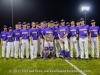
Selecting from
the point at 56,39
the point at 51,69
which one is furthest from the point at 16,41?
the point at 51,69

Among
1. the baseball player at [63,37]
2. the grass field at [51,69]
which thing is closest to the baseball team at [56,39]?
the baseball player at [63,37]

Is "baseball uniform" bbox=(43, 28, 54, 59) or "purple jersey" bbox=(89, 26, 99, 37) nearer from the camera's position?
"purple jersey" bbox=(89, 26, 99, 37)

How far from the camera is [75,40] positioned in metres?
12.5

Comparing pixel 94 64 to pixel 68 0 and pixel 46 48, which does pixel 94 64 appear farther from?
pixel 68 0

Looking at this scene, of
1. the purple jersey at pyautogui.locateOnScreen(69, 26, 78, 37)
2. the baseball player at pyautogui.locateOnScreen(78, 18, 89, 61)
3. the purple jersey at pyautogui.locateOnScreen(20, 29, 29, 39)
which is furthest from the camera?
the purple jersey at pyautogui.locateOnScreen(20, 29, 29, 39)

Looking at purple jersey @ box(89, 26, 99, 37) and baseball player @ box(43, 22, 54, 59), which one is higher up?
purple jersey @ box(89, 26, 99, 37)

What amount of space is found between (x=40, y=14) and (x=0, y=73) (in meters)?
26.6

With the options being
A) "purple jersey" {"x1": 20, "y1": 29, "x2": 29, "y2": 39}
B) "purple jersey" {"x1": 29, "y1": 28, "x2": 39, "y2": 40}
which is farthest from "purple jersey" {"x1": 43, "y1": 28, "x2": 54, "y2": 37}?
"purple jersey" {"x1": 20, "y1": 29, "x2": 29, "y2": 39}

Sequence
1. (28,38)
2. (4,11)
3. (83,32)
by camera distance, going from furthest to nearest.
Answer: (4,11), (28,38), (83,32)

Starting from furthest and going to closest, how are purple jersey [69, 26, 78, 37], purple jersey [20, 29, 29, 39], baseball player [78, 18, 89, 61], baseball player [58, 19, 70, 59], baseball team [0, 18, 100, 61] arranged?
purple jersey [20, 29, 29, 39] → purple jersey [69, 26, 78, 37] → baseball player [58, 19, 70, 59] → baseball team [0, 18, 100, 61] → baseball player [78, 18, 89, 61]

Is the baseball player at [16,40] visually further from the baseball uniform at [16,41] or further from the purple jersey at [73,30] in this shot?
the purple jersey at [73,30]

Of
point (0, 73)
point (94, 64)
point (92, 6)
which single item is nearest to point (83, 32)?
point (94, 64)

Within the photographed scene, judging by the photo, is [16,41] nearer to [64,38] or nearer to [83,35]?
[64,38]

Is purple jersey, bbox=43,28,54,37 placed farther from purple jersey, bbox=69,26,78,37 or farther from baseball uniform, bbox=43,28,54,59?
purple jersey, bbox=69,26,78,37
